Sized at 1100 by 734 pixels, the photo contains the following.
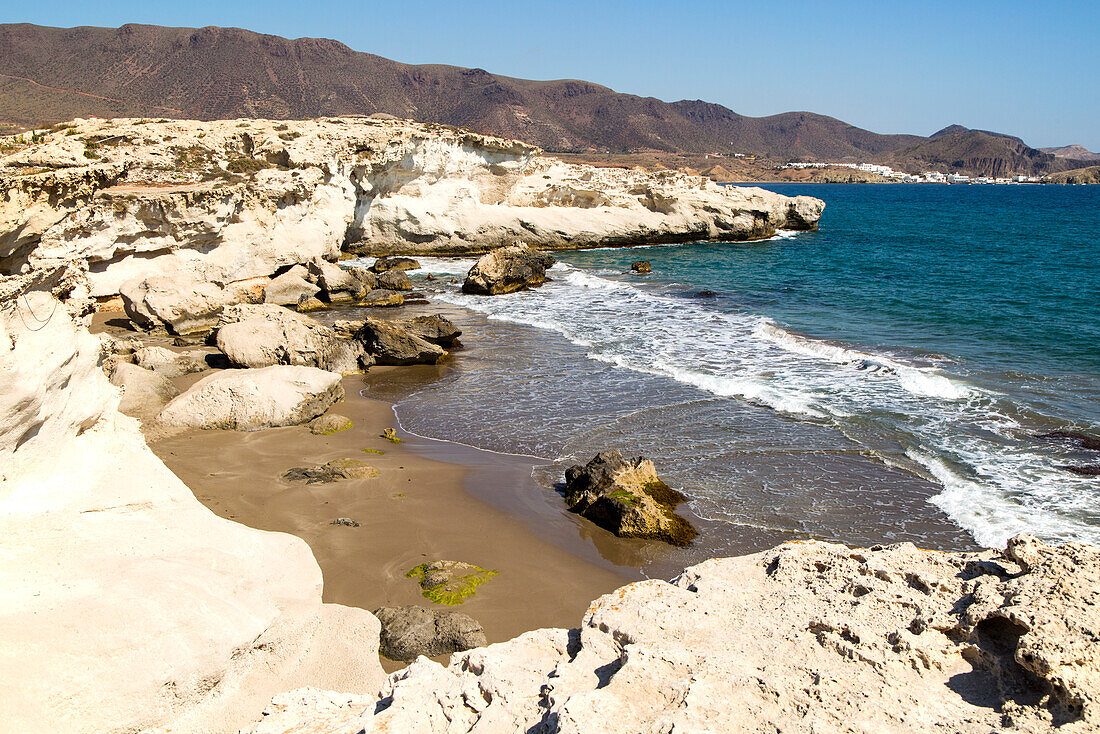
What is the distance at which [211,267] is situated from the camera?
19.9 meters

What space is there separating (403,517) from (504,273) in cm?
1658

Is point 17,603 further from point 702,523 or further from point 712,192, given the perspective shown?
point 712,192

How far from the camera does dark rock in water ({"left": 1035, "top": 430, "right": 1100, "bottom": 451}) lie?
9.79 metres

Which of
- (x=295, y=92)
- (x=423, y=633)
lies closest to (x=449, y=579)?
(x=423, y=633)

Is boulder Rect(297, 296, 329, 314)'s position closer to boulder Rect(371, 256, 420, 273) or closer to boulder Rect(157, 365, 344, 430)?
boulder Rect(371, 256, 420, 273)

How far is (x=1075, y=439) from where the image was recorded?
33.0 feet

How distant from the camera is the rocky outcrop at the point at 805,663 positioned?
271 centimetres

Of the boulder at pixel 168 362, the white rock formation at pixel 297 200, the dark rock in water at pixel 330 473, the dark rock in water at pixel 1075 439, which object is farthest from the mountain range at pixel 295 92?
the dark rock in water at pixel 1075 439

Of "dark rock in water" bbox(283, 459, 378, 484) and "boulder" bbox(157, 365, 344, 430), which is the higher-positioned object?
"boulder" bbox(157, 365, 344, 430)

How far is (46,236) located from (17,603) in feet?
9.14

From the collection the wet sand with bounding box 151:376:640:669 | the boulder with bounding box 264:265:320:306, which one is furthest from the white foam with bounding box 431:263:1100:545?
the wet sand with bounding box 151:376:640:669

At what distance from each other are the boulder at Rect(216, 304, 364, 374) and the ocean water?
218 centimetres

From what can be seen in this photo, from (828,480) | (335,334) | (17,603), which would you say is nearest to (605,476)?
(828,480)

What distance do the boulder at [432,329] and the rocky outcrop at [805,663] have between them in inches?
464
